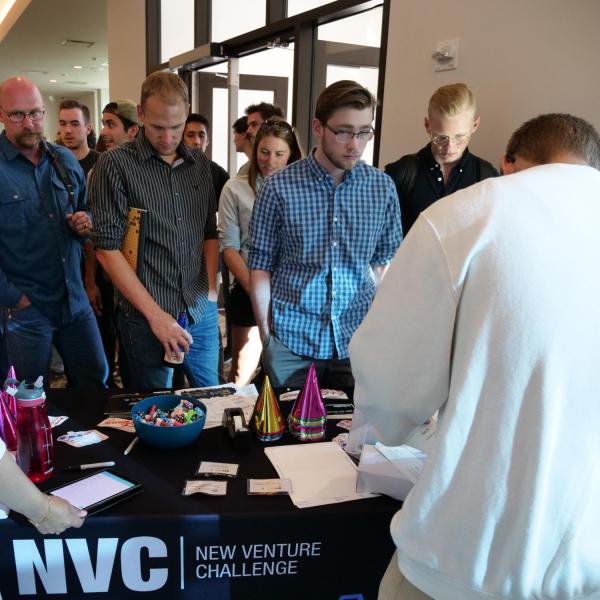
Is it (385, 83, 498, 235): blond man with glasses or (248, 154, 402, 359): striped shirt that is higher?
(385, 83, 498, 235): blond man with glasses

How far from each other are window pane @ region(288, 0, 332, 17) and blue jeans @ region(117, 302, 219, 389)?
2466 millimetres

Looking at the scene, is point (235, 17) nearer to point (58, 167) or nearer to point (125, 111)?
point (125, 111)

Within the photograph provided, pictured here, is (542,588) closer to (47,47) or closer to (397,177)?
(397,177)

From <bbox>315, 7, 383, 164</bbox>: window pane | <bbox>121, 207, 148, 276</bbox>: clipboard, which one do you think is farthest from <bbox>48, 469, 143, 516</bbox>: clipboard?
<bbox>315, 7, 383, 164</bbox>: window pane

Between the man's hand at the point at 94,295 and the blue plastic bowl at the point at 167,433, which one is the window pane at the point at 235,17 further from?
the blue plastic bowl at the point at 167,433

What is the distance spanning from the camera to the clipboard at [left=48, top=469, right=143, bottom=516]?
1049mm

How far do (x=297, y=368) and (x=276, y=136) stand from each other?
1.15 m

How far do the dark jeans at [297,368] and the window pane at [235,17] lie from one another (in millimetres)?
3324

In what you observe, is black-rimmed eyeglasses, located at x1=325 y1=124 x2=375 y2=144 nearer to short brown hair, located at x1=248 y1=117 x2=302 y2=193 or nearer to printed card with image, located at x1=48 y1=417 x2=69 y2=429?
short brown hair, located at x1=248 y1=117 x2=302 y2=193

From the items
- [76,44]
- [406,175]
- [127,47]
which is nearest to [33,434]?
[406,175]

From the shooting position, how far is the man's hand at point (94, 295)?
284cm

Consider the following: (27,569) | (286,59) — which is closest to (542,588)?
(27,569)

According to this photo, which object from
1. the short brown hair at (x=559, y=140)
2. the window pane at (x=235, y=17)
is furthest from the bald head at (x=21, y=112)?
the window pane at (x=235, y=17)

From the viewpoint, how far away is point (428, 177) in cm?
217
